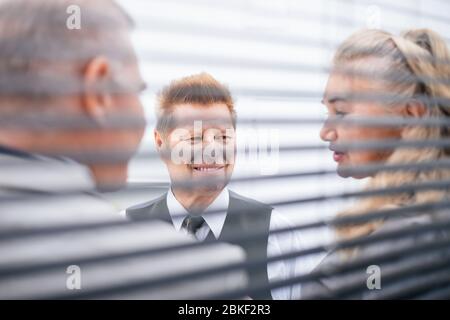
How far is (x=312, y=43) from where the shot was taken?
207 centimetres

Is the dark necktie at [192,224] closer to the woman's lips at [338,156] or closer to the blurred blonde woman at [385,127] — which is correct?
the blurred blonde woman at [385,127]

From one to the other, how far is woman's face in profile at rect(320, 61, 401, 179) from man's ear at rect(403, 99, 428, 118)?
107 mm

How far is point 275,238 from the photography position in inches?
75.4

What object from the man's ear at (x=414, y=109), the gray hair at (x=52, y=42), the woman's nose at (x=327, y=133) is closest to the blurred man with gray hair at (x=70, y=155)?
the gray hair at (x=52, y=42)

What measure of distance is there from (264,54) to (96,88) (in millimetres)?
672

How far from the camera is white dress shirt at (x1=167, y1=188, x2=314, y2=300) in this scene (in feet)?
5.75

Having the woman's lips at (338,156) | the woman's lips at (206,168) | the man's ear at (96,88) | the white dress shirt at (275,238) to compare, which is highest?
the man's ear at (96,88)

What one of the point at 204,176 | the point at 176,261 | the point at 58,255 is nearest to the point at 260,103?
the point at 204,176

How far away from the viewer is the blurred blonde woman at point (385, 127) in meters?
2.10

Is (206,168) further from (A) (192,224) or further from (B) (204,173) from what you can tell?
(A) (192,224)

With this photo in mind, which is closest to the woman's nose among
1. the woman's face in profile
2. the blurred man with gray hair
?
the woman's face in profile

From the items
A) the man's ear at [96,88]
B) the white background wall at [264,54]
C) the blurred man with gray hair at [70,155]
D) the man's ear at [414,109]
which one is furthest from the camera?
the man's ear at [414,109]

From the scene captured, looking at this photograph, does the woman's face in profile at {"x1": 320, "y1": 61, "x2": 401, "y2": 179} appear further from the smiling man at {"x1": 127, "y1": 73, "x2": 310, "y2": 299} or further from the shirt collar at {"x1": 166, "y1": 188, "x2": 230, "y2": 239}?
the shirt collar at {"x1": 166, "y1": 188, "x2": 230, "y2": 239}
